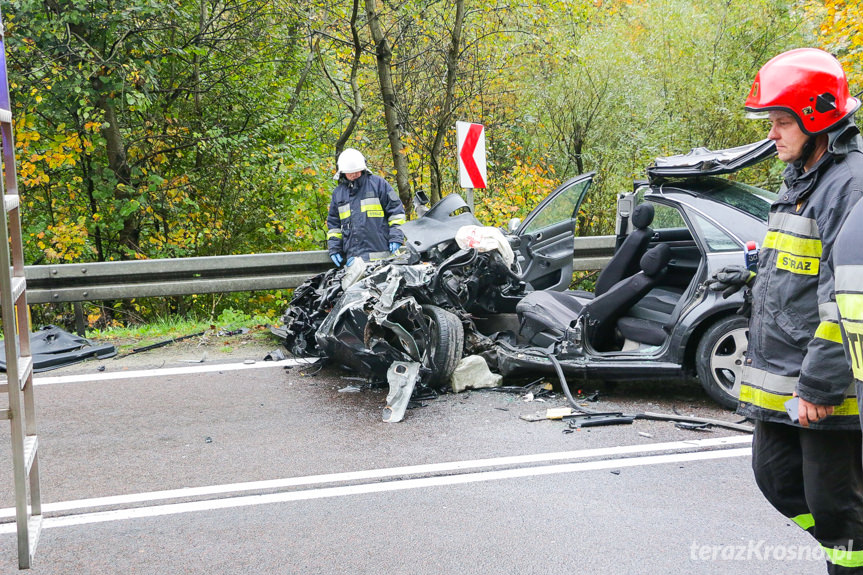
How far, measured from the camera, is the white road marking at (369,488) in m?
3.76

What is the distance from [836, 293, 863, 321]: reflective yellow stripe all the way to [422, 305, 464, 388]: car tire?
4.05 m

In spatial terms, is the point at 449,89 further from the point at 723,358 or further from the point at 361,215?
the point at 723,358

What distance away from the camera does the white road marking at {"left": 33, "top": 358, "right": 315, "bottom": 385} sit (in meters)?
6.42

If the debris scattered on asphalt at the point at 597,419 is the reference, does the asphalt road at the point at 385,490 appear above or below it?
below

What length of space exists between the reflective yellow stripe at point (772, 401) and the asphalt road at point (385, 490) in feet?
3.13

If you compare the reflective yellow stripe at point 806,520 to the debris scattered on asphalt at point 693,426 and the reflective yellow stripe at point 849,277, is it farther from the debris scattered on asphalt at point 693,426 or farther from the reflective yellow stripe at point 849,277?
the debris scattered on asphalt at point 693,426

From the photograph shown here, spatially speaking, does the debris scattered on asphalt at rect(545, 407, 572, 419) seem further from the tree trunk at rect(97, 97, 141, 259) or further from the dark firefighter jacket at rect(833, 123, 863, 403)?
the tree trunk at rect(97, 97, 141, 259)

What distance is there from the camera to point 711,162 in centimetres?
518

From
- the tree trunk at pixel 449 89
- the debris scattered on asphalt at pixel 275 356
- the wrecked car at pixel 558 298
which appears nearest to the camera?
the wrecked car at pixel 558 298

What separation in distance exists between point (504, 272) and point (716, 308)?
2.00 m

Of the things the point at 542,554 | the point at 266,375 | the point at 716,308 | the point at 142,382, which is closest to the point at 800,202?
the point at 542,554

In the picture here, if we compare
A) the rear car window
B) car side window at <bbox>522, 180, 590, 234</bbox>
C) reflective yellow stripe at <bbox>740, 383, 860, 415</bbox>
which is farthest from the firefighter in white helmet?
reflective yellow stripe at <bbox>740, 383, 860, 415</bbox>

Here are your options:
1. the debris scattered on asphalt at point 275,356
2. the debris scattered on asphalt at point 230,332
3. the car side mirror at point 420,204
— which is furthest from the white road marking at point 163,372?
the car side mirror at point 420,204

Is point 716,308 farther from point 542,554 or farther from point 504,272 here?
point 542,554
